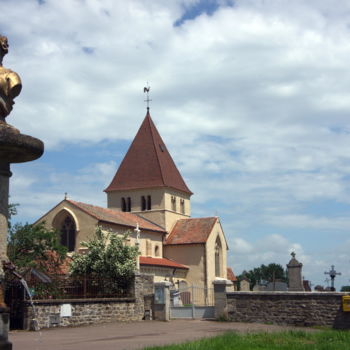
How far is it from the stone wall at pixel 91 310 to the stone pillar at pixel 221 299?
12.3 feet

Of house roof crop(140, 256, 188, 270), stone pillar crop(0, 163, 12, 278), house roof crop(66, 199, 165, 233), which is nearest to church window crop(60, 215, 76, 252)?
house roof crop(66, 199, 165, 233)

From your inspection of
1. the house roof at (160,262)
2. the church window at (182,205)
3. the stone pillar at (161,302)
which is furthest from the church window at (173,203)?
the stone pillar at (161,302)

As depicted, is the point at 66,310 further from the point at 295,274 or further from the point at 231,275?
the point at 231,275

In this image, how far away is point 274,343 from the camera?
40.2 feet

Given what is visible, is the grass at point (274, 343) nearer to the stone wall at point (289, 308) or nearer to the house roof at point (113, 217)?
the stone wall at point (289, 308)

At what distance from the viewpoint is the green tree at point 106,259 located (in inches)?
1115

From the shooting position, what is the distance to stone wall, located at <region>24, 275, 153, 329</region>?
21.5 m

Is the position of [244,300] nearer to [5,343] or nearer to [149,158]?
[5,343]

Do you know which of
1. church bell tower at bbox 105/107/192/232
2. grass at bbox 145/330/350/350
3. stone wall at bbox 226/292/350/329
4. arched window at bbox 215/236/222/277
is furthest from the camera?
church bell tower at bbox 105/107/192/232

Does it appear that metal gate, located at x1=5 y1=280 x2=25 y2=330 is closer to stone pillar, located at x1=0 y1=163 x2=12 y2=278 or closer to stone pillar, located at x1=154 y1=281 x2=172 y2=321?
stone pillar, located at x1=154 y1=281 x2=172 y2=321

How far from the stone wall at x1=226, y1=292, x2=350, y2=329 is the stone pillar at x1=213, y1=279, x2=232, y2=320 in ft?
0.47

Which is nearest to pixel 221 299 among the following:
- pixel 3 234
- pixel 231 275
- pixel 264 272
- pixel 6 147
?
pixel 3 234

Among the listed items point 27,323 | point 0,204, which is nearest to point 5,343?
point 0,204

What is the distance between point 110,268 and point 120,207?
31967mm
